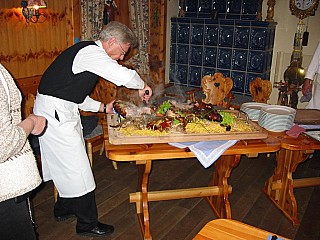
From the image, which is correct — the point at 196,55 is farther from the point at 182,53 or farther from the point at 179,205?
the point at 179,205

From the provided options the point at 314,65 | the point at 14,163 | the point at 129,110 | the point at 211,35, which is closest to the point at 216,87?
the point at 314,65

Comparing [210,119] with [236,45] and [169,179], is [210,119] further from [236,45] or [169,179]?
[236,45]

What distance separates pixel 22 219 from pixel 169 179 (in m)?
1.98

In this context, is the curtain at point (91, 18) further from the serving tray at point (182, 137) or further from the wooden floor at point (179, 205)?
the serving tray at point (182, 137)

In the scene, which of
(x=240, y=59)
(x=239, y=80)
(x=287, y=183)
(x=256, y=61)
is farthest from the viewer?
(x=239, y=80)

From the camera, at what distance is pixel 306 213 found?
2760 mm

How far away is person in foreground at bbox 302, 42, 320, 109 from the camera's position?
3.39 m

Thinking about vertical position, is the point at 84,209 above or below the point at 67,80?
below

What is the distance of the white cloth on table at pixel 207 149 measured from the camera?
1887mm

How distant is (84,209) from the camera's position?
229cm

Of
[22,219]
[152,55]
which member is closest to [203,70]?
[152,55]

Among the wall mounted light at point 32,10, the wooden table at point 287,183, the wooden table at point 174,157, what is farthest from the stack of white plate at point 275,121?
the wall mounted light at point 32,10

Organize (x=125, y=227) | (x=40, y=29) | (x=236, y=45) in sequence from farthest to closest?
1. (x=236, y=45)
2. (x=40, y=29)
3. (x=125, y=227)

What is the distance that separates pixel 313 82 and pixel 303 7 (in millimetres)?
1464
